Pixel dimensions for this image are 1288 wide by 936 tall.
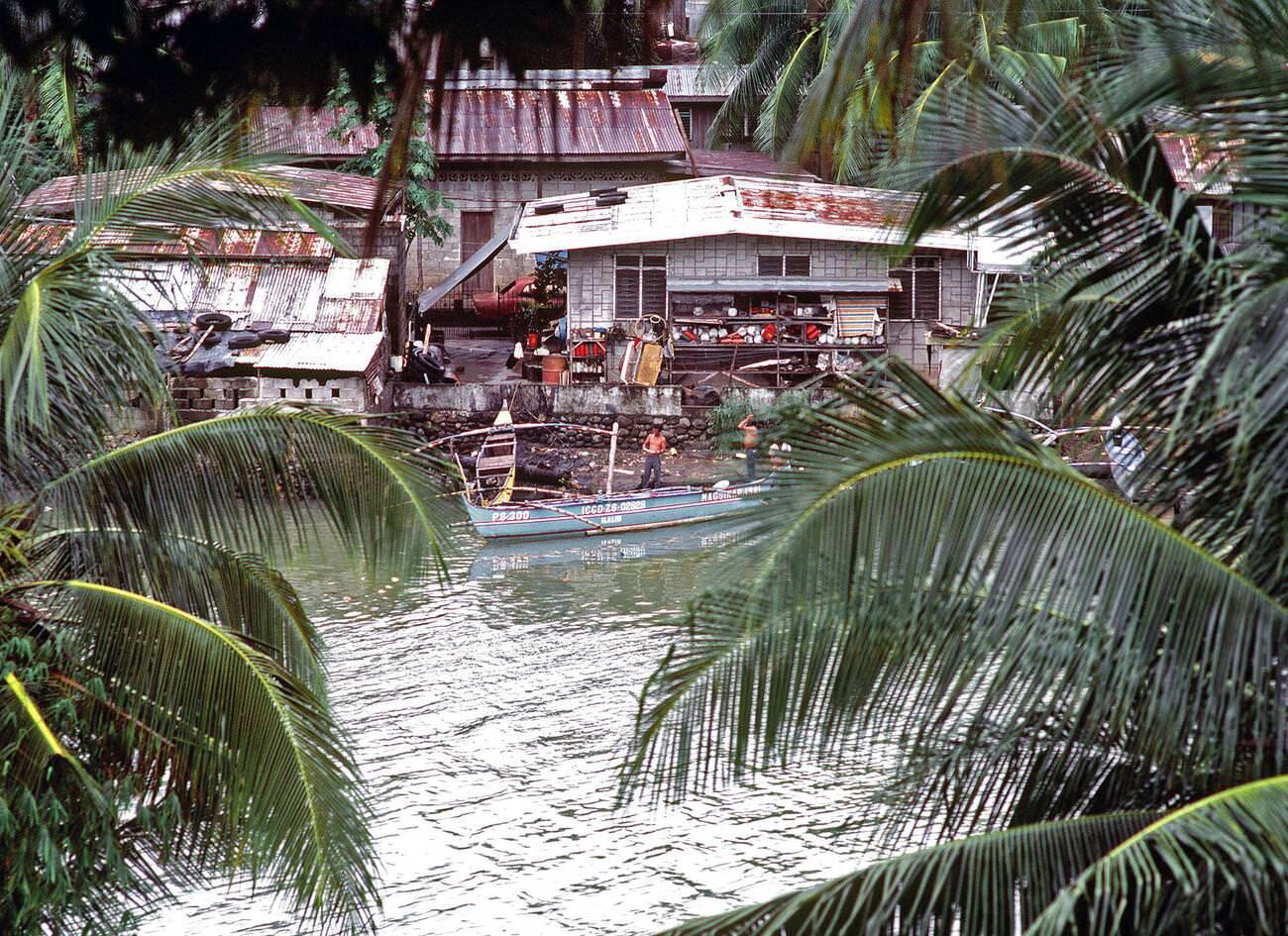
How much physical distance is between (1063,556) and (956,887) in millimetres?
990

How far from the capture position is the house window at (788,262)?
24156 mm

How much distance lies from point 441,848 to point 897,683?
722 cm

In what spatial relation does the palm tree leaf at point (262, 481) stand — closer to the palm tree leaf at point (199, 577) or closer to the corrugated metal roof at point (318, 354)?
the palm tree leaf at point (199, 577)

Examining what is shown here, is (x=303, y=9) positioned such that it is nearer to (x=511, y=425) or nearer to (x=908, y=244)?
(x=908, y=244)

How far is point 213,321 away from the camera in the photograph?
21578 mm

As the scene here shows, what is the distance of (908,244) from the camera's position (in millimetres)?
4043

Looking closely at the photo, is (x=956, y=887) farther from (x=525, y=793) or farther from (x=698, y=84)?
(x=698, y=84)

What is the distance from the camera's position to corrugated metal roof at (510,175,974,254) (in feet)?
77.3

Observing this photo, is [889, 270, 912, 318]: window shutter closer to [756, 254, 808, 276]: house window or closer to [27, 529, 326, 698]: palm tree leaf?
[756, 254, 808, 276]: house window

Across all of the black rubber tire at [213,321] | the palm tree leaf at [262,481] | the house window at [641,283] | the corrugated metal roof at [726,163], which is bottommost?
the palm tree leaf at [262,481]

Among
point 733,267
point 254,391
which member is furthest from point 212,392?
point 733,267

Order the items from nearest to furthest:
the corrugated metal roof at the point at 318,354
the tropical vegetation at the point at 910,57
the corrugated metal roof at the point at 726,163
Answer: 1. the tropical vegetation at the point at 910,57
2. the corrugated metal roof at the point at 318,354
3. the corrugated metal roof at the point at 726,163

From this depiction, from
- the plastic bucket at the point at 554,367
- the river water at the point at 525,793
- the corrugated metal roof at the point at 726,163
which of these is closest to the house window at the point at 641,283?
the plastic bucket at the point at 554,367

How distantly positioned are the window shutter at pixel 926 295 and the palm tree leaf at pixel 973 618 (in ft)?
67.8
